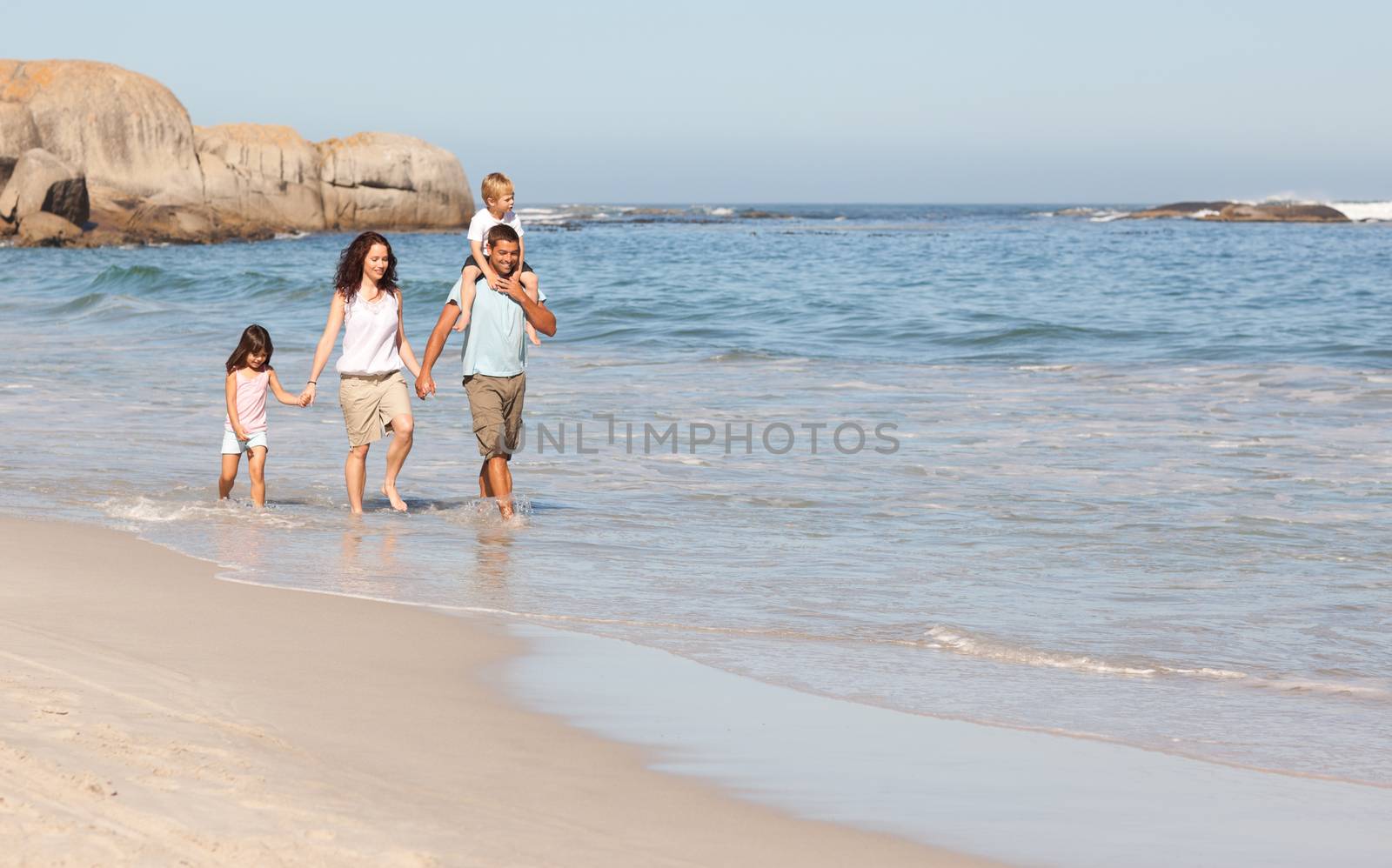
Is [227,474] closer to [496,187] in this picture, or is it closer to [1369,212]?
[496,187]

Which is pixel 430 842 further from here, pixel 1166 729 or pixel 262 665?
pixel 1166 729

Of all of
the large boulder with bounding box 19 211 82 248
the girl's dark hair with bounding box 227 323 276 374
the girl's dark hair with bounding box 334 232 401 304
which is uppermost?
the large boulder with bounding box 19 211 82 248

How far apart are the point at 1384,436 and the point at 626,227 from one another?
6771cm

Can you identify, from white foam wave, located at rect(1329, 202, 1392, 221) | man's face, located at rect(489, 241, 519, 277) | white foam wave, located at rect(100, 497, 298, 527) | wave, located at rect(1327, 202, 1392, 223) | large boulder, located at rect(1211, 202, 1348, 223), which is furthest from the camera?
white foam wave, located at rect(1329, 202, 1392, 221)

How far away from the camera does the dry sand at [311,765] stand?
302 cm

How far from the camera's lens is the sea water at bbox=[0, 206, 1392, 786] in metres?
5.12

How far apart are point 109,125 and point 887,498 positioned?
2008 inches

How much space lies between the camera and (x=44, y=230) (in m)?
43.8

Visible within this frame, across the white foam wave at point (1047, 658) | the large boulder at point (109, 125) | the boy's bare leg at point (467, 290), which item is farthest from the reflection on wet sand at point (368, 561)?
the large boulder at point (109, 125)

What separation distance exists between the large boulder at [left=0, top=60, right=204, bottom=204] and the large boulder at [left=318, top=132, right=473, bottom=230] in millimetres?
5788

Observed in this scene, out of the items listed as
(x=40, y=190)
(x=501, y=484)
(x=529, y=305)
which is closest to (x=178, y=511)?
(x=501, y=484)

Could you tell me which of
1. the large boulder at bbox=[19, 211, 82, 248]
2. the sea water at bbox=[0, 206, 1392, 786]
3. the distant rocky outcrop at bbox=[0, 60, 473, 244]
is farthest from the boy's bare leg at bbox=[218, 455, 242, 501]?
the distant rocky outcrop at bbox=[0, 60, 473, 244]

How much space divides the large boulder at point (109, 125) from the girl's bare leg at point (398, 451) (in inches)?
1906

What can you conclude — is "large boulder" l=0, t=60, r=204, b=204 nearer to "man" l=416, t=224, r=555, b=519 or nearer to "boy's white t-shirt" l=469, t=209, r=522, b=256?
"boy's white t-shirt" l=469, t=209, r=522, b=256
